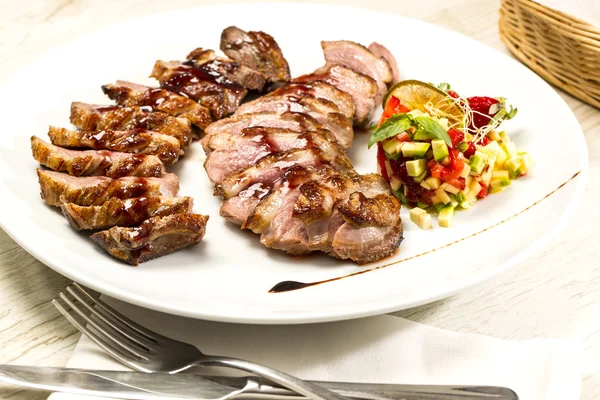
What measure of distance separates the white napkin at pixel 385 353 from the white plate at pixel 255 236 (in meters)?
0.17

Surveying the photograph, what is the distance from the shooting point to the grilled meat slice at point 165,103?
14.5ft

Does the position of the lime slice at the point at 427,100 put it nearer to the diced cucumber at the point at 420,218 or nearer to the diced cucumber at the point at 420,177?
the diced cucumber at the point at 420,177

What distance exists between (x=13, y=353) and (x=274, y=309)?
120 centimetres

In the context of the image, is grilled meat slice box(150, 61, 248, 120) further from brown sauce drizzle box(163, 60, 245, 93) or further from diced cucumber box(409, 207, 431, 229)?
diced cucumber box(409, 207, 431, 229)

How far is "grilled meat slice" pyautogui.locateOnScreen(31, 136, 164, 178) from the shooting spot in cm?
381

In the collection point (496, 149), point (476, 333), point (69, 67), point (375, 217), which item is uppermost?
point (69, 67)

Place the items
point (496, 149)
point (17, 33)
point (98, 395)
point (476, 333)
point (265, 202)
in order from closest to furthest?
point (98, 395)
point (476, 333)
point (265, 202)
point (496, 149)
point (17, 33)

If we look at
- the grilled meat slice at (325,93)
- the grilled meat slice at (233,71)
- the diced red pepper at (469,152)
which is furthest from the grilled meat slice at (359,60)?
the diced red pepper at (469,152)

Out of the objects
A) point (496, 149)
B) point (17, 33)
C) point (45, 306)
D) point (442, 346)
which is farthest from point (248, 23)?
point (442, 346)

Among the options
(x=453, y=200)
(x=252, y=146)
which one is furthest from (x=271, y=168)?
(x=453, y=200)

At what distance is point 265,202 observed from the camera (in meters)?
3.56

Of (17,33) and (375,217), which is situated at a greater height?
(17,33)

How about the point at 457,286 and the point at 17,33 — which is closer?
the point at 457,286

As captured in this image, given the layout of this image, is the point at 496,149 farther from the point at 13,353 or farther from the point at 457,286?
the point at 13,353
